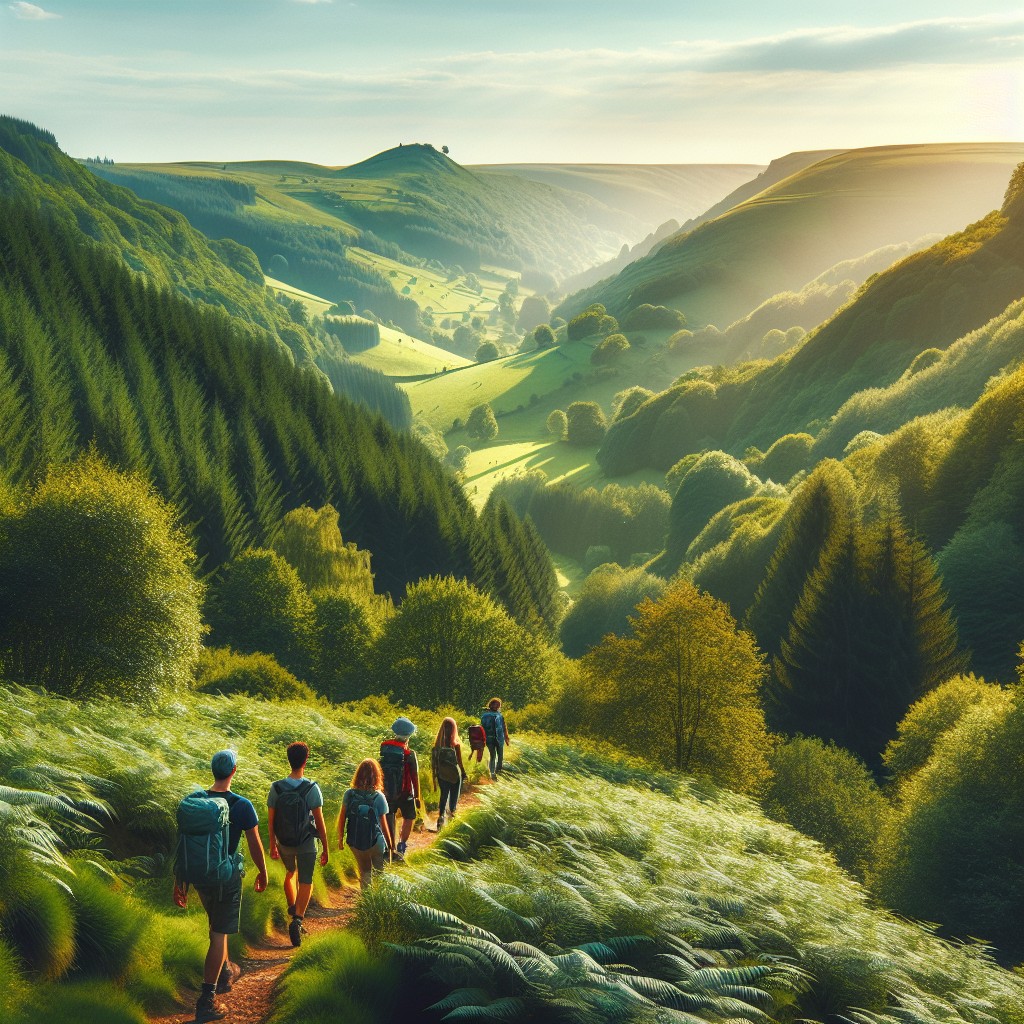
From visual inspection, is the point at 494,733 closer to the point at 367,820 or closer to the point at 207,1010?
the point at 367,820

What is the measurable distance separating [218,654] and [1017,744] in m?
33.7

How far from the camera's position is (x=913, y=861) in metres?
30.3

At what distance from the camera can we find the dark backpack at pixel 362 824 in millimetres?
13953

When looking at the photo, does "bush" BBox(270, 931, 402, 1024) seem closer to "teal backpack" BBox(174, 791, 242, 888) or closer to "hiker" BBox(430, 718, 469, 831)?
"teal backpack" BBox(174, 791, 242, 888)

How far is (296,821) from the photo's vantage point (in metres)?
12.7

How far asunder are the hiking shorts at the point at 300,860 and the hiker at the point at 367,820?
3.64 ft

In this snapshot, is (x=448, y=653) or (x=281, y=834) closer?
(x=281, y=834)

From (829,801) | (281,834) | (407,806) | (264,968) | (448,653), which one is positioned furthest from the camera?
(448,653)

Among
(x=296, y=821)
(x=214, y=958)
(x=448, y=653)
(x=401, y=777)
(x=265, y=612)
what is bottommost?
(x=448, y=653)

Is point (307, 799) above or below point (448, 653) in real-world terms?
above

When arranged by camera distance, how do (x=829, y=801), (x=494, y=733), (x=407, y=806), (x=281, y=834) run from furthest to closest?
(x=829, y=801), (x=494, y=733), (x=407, y=806), (x=281, y=834)

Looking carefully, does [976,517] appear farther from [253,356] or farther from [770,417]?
[770,417]

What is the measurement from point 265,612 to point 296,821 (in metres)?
45.9

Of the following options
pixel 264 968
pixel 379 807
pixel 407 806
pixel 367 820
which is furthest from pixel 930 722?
pixel 264 968
